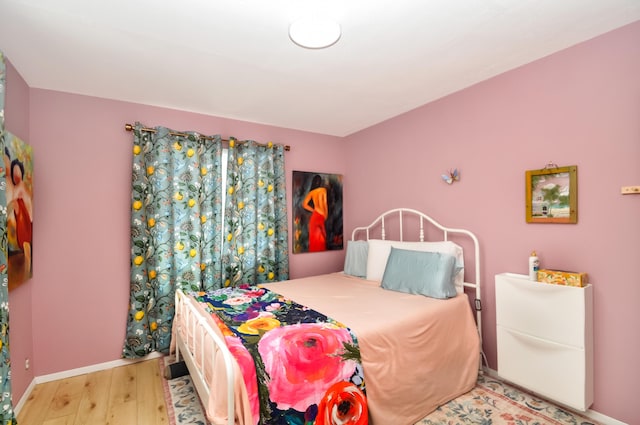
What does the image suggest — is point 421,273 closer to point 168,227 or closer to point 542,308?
point 542,308

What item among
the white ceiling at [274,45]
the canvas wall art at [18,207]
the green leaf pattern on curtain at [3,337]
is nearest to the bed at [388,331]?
the green leaf pattern on curtain at [3,337]

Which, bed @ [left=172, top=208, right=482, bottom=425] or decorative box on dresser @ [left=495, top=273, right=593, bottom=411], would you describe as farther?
decorative box on dresser @ [left=495, top=273, right=593, bottom=411]

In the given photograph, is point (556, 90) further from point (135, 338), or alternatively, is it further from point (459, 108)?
point (135, 338)

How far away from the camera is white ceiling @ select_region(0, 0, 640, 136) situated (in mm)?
1682

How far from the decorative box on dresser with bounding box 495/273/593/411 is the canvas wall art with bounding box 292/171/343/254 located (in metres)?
2.18

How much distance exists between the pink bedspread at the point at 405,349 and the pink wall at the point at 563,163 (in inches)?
18.5

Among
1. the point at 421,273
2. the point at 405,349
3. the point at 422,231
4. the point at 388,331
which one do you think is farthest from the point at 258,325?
the point at 422,231

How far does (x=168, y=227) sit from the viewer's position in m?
3.03

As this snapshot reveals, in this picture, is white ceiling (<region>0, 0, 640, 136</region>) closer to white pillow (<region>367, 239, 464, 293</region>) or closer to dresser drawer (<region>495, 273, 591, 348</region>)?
white pillow (<region>367, 239, 464, 293</region>)

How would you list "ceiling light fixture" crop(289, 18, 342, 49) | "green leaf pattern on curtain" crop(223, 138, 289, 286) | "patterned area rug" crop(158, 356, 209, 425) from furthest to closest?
"green leaf pattern on curtain" crop(223, 138, 289, 286)
"patterned area rug" crop(158, 356, 209, 425)
"ceiling light fixture" crop(289, 18, 342, 49)

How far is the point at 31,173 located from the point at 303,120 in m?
2.50

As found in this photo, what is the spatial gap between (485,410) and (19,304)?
3.44 metres

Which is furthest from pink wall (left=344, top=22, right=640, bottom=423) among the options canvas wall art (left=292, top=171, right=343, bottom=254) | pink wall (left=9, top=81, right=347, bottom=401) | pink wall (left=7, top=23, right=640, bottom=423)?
pink wall (left=9, top=81, right=347, bottom=401)

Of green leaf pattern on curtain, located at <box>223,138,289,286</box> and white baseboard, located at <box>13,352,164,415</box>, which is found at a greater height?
green leaf pattern on curtain, located at <box>223,138,289,286</box>
